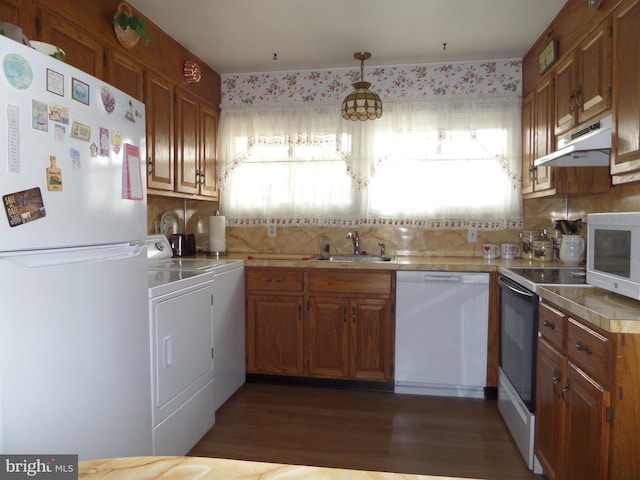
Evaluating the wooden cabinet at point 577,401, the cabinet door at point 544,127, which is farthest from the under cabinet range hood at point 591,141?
the wooden cabinet at point 577,401

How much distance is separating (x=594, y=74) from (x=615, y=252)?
3.31 ft

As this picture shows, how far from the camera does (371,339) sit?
10.0 ft

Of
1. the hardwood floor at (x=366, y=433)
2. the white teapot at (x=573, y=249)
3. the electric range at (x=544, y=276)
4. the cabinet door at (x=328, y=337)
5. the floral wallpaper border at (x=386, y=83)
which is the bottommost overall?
the hardwood floor at (x=366, y=433)

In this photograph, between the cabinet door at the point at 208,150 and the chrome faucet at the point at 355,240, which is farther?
the chrome faucet at the point at 355,240

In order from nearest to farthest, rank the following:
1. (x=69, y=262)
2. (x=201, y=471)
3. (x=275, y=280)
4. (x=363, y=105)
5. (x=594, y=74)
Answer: (x=201, y=471) → (x=69, y=262) → (x=594, y=74) → (x=363, y=105) → (x=275, y=280)

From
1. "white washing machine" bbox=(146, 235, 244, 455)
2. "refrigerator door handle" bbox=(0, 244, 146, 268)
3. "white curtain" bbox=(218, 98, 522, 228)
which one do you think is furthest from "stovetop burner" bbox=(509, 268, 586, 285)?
"refrigerator door handle" bbox=(0, 244, 146, 268)

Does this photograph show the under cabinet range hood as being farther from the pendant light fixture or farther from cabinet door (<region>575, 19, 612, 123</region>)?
the pendant light fixture

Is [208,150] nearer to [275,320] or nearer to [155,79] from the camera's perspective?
[155,79]

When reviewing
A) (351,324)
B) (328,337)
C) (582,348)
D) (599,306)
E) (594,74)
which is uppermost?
(594,74)

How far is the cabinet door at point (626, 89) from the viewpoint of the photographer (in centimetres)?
176

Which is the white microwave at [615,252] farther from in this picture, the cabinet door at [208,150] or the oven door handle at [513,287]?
the cabinet door at [208,150]

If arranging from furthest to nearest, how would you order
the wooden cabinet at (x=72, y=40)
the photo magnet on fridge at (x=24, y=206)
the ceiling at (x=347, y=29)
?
the ceiling at (x=347, y=29)
the wooden cabinet at (x=72, y=40)
the photo magnet on fridge at (x=24, y=206)

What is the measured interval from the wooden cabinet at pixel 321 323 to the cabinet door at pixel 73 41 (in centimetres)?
160

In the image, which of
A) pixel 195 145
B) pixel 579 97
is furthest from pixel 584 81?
pixel 195 145
